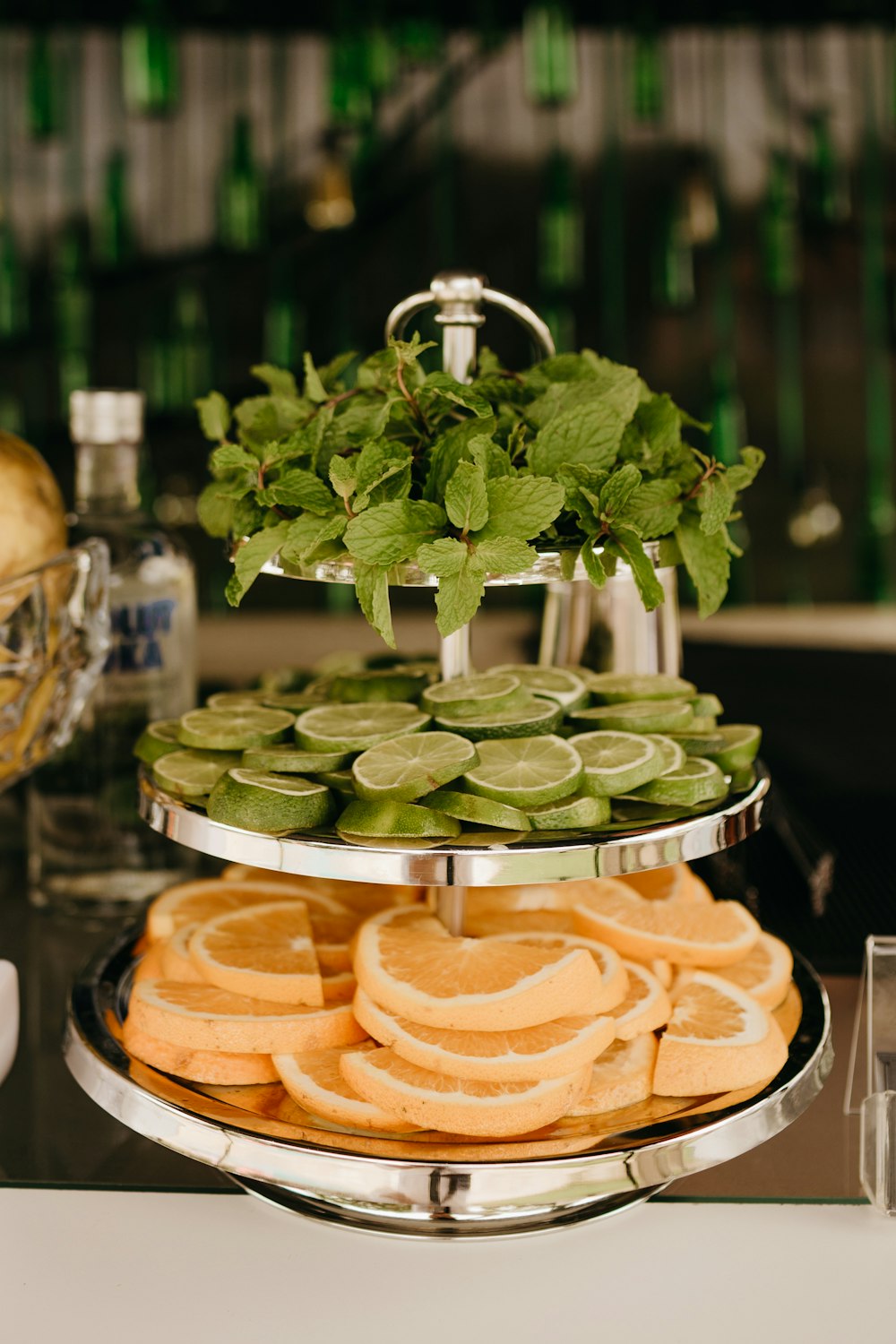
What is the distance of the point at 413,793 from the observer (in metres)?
0.71

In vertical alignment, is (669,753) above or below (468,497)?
below

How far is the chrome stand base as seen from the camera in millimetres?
704

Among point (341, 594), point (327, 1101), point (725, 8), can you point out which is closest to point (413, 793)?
point (327, 1101)

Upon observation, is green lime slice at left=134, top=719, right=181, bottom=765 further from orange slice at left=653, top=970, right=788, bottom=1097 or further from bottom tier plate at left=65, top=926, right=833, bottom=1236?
orange slice at left=653, top=970, right=788, bottom=1097

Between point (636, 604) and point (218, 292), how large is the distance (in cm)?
249

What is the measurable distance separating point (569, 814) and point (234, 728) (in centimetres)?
24

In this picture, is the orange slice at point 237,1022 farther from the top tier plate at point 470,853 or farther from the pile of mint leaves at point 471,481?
the pile of mint leaves at point 471,481

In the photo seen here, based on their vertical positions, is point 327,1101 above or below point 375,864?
below

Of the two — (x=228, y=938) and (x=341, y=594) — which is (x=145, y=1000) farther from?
(x=341, y=594)

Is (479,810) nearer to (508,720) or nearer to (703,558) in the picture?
(508,720)

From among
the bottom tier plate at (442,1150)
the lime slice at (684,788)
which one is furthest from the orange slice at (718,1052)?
the lime slice at (684,788)

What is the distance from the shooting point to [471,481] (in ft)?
2.30

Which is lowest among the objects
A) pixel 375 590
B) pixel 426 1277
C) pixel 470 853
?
pixel 426 1277

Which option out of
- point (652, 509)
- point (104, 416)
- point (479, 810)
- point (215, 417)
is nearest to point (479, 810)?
point (479, 810)
